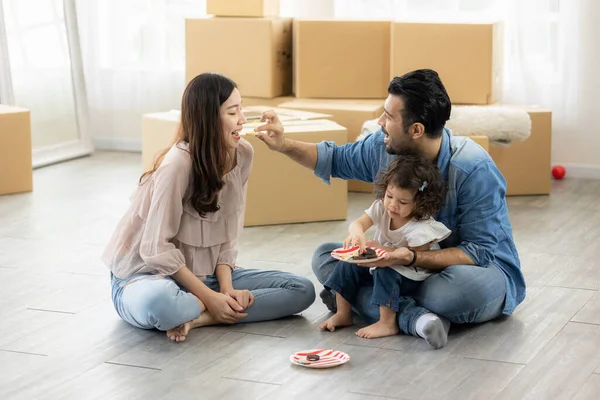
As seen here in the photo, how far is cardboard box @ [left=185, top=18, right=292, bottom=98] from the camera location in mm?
4520

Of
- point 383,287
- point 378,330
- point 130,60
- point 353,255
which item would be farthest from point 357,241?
point 130,60

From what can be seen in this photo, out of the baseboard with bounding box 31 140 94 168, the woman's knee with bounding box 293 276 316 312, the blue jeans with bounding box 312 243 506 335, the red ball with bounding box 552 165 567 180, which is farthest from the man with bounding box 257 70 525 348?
the baseboard with bounding box 31 140 94 168

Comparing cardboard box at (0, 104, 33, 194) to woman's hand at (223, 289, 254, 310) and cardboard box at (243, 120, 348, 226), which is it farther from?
woman's hand at (223, 289, 254, 310)

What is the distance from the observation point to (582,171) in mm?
4746

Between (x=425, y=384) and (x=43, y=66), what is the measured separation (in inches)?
144

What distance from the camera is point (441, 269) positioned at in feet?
8.23

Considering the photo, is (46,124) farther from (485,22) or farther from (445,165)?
(445,165)

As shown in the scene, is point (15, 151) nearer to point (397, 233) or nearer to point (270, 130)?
point (270, 130)

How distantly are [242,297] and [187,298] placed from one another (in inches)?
6.5

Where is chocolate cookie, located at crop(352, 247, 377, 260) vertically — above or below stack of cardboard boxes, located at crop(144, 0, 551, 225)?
below

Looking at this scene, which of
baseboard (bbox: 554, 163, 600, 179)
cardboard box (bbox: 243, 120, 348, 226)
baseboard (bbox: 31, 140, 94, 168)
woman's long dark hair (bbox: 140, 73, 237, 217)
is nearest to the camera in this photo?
woman's long dark hair (bbox: 140, 73, 237, 217)

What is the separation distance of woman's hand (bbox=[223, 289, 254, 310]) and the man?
0.30 m

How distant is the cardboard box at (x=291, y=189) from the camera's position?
12.5 ft

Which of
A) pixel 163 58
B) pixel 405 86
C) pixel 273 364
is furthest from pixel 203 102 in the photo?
pixel 163 58
